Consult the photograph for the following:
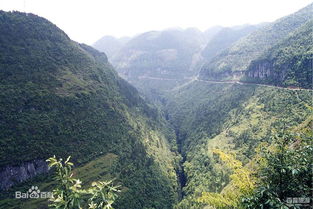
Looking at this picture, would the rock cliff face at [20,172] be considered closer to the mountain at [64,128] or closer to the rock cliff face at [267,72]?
the mountain at [64,128]

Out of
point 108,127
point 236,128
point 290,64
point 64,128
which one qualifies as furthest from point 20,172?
point 290,64

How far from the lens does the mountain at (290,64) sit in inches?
5094

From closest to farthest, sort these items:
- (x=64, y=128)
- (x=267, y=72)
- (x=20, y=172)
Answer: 1. (x=20, y=172)
2. (x=64, y=128)
3. (x=267, y=72)

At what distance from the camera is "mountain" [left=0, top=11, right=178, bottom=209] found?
94.9 metres

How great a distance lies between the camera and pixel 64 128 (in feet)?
369

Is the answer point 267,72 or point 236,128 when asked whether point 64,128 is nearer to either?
point 236,128

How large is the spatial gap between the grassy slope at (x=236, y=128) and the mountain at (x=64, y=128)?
14990mm

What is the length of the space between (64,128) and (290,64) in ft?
468

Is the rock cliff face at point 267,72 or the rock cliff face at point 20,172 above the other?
the rock cliff face at point 267,72

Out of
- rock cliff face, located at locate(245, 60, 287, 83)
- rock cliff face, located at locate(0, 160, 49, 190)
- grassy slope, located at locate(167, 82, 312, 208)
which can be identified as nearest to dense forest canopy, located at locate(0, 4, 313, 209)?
rock cliff face, located at locate(0, 160, 49, 190)

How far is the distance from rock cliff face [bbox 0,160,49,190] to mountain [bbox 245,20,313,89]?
448 ft

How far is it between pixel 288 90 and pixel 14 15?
19507 cm

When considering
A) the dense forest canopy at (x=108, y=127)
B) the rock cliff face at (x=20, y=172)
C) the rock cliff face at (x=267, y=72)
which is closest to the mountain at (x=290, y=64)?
the rock cliff face at (x=267, y=72)

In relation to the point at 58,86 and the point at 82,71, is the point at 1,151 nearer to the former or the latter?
the point at 58,86
